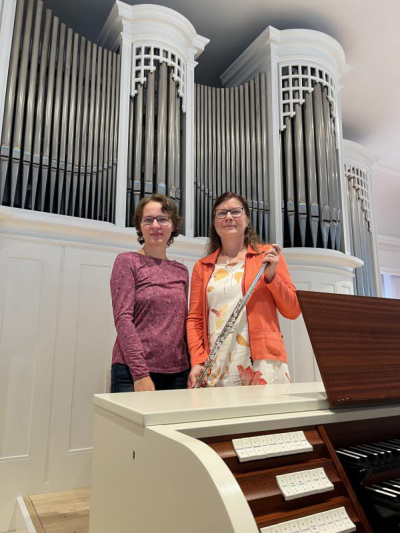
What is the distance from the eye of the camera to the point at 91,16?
11.4ft

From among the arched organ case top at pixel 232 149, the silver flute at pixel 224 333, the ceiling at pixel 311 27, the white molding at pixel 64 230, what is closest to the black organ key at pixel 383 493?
the silver flute at pixel 224 333

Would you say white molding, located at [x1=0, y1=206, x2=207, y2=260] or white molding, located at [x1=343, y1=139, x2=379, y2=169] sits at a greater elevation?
white molding, located at [x1=343, y1=139, x2=379, y2=169]

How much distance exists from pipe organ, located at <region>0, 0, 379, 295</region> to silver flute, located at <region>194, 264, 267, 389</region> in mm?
1365

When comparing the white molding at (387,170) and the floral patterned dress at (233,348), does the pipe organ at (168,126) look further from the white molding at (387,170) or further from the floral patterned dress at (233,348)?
the white molding at (387,170)

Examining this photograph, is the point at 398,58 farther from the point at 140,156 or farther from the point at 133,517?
the point at 133,517

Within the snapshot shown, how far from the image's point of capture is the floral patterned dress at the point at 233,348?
1.63 meters

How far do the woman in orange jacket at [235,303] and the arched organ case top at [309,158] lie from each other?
1480mm

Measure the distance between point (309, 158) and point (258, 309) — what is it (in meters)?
2.07

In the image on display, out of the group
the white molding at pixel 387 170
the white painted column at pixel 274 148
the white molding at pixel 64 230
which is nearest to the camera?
the white molding at pixel 64 230

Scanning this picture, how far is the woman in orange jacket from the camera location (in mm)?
1645

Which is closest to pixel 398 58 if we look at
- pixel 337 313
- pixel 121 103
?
pixel 121 103

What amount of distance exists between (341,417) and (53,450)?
1.88 m

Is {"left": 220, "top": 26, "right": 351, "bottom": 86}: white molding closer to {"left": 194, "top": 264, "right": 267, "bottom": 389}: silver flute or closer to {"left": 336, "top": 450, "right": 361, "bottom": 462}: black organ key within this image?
{"left": 194, "top": 264, "right": 267, "bottom": 389}: silver flute

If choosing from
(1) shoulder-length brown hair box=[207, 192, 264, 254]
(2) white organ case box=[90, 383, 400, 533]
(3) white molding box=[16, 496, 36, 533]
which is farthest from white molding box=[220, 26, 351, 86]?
(3) white molding box=[16, 496, 36, 533]
